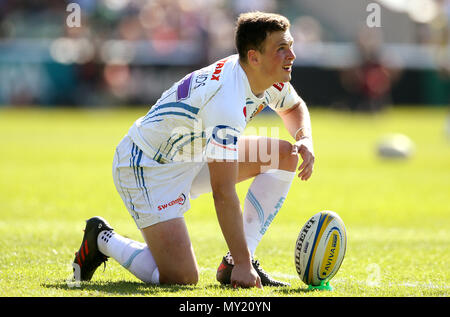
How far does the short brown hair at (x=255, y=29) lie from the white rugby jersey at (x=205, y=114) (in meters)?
0.16

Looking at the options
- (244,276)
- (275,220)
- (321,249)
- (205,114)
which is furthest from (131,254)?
(275,220)

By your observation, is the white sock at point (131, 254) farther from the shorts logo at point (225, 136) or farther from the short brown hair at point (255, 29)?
the short brown hair at point (255, 29)

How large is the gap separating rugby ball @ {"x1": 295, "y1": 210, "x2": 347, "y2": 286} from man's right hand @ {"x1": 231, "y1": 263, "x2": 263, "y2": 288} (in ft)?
1.25

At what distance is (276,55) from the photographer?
198 inches

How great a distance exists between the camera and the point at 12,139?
1762 cm

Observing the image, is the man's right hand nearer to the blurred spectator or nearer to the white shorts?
the white shorts

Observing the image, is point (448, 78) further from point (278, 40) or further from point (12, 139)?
point (278, 40)

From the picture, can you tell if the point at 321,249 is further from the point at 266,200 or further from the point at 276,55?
the point at 276,55

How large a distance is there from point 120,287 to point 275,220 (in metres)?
3.95

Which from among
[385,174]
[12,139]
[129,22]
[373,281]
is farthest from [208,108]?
[129,22]

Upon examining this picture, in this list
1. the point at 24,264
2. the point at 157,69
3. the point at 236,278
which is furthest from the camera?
the point at 157,69

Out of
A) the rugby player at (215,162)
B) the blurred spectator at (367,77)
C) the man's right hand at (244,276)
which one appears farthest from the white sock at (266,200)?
the blurred spectator at (367,77)

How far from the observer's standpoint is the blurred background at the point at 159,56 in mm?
25734

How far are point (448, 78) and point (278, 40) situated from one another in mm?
24558
